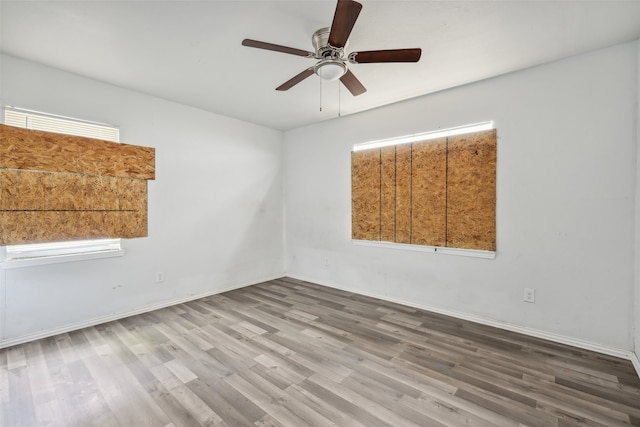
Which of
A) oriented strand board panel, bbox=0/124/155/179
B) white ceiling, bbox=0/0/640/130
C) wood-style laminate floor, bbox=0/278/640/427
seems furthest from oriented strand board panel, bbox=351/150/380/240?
oriented strand board panel, bbox=0/124/155/179

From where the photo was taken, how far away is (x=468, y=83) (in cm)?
305

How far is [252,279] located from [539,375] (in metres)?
3.76

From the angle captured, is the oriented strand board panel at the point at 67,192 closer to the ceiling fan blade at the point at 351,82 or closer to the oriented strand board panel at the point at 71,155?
the oriented strand board panel at the point at 71,155

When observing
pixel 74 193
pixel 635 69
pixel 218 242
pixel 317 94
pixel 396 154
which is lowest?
pixel 218 242

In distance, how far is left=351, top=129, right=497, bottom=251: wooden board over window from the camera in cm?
299

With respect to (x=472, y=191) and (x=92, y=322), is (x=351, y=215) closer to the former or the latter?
(x=472, y=191)

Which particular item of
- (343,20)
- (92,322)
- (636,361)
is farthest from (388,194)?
(92,322)

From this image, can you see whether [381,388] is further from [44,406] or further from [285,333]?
[44,406]

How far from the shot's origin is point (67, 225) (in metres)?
2.79

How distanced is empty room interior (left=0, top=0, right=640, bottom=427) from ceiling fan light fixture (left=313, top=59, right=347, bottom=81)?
0.02 m

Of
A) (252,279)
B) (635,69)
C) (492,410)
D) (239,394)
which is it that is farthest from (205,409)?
(635,69)

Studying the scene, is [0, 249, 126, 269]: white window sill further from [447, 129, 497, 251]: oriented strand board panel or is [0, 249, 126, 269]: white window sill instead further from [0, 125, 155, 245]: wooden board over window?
[447, 129, 497, 251]: oriented strand board panel

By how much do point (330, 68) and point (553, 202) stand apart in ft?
7.99

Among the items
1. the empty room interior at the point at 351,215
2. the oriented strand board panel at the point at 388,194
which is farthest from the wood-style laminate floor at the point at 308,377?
the oriented strand board panel at the point at 388,194
